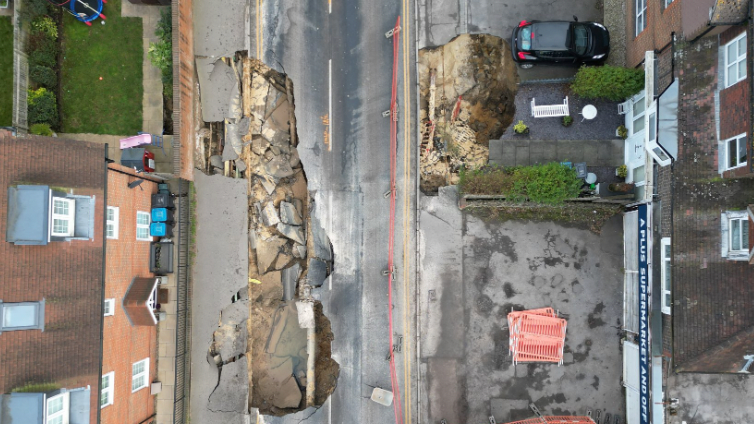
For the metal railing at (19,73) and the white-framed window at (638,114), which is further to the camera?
the metal railing at (19,73)

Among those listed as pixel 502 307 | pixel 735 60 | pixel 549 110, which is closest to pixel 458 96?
pixel 549 110

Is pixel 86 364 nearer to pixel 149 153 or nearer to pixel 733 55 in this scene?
pixel 149 153

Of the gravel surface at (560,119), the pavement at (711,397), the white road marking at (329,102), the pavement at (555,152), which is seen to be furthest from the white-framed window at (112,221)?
the pavement at (711,397)

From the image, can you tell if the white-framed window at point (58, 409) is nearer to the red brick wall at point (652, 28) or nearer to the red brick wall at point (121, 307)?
the red brick wall at point (121, 307)

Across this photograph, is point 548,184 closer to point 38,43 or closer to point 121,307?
point 121,307

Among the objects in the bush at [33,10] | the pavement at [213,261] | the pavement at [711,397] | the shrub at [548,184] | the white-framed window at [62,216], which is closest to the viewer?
the white-framed window at [62,216]

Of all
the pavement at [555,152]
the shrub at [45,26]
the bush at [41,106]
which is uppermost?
the shrub at [45,26]

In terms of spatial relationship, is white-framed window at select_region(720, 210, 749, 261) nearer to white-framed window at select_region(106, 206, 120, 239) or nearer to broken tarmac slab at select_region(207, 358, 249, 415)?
broken tarmac slab at select_region(207, 358, 249, 415)
